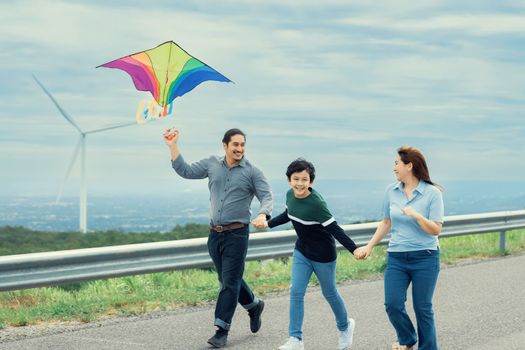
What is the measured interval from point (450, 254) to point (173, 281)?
486 centimetres

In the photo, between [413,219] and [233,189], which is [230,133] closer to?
[233,189]

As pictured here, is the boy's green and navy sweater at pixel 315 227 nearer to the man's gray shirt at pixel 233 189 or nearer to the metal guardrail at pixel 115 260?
the man's gray shirt at pixel 233 189

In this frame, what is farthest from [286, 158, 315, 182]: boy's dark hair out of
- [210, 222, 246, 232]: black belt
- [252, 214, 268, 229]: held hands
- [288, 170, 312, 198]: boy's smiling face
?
[210, 222, 246, 232]: black belt

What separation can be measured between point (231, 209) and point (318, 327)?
1.50m

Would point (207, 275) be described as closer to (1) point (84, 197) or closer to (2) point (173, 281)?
(2) point (173, 281)

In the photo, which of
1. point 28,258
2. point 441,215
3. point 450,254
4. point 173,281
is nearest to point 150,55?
point 28,258

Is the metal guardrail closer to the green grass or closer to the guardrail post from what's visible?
the green grass

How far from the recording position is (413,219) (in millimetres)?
6875

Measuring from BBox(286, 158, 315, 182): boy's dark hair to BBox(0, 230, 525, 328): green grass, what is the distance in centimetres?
280

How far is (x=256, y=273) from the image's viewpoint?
517 inches

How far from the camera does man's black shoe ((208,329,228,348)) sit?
7637mm

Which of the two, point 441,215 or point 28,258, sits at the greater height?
point 441,215

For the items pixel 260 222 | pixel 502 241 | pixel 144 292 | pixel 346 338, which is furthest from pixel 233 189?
pixel 502 241

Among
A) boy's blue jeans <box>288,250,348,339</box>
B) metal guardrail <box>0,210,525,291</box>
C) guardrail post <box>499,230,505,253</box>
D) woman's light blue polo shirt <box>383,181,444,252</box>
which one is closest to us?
woman's light blue polo shirt <box>383,181,444,252</box>
